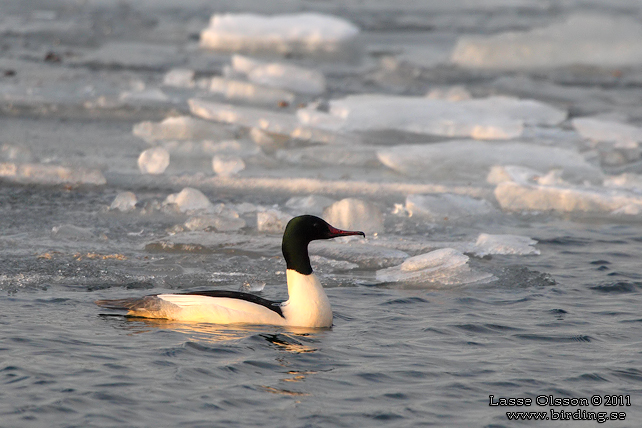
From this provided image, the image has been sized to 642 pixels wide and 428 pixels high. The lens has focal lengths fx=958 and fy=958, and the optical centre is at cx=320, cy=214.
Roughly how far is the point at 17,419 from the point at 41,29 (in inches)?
652

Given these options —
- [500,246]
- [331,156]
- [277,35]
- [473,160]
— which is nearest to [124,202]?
[331,156]

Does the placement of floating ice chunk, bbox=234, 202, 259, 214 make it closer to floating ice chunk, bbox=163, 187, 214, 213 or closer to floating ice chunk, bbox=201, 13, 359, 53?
floating ice chunk, bbox=163, 187, 214, 213

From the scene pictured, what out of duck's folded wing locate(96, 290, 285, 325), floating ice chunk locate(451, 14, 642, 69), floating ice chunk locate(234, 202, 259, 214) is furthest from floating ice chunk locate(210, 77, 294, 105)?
duck's folded wing locate(96, 290, 285, 325)

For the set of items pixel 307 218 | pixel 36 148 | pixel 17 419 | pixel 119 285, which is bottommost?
pixel 17 419

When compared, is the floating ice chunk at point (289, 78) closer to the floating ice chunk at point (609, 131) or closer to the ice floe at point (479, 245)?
the floating ice chunk at point (609, 131)

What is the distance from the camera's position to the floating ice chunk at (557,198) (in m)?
Answer: 8.77

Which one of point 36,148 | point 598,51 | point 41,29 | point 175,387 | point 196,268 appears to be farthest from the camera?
point 41,29

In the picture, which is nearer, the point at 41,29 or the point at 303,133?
the point at 303,133

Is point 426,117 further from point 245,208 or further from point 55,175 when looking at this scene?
point 55,175

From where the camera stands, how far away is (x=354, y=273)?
684cm

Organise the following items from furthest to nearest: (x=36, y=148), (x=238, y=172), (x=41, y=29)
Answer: (x=41, y=29), (x=36, y=148), (x=238, y=172)

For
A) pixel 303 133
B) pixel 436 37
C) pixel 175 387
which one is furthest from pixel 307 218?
pixel 436 37

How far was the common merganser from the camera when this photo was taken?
217 inches

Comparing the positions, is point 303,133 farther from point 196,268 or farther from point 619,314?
point 619,314
